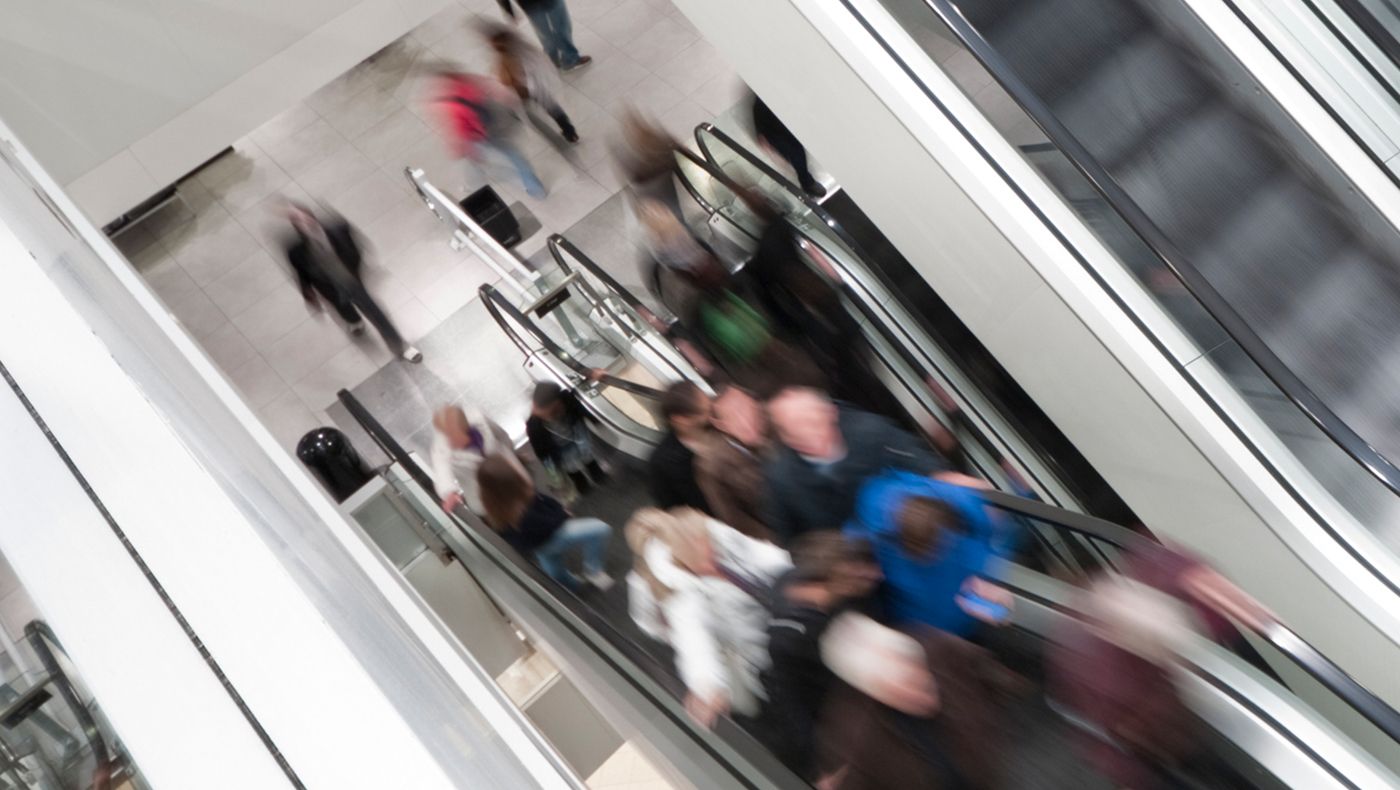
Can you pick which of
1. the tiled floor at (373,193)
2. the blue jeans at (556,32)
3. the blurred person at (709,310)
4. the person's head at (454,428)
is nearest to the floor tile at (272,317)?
the tiled floor at (373,193)

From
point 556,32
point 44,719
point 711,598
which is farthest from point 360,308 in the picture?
point 44,719

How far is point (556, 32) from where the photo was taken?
10555mm

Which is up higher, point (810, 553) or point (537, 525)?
point (537, 525)

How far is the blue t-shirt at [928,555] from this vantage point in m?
4.11

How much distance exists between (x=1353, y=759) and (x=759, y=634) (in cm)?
203

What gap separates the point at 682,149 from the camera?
7090 millimetres

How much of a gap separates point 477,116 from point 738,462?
5332mm

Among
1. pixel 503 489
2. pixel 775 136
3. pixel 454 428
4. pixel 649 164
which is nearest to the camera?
pixel 503 489

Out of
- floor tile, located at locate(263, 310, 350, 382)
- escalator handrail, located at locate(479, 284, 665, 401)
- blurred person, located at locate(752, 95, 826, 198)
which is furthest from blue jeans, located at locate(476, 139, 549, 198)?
blurred person, located at locate(752, 95, 826, 198)

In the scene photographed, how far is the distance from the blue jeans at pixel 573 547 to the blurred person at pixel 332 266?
3.60 meters

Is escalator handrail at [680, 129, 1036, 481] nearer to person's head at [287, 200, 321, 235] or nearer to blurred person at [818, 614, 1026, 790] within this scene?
blurred person at [818, 614, 1026, 790]

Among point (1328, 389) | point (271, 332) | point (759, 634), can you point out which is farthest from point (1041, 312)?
point (271, 332)

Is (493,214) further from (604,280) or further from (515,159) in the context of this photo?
(604,280)

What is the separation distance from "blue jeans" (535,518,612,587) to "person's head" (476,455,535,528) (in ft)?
0.89
